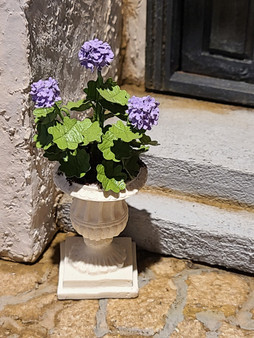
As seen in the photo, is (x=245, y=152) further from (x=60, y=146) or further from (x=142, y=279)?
(x=60, y=146)

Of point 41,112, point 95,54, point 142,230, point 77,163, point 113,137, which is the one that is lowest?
point 142,230

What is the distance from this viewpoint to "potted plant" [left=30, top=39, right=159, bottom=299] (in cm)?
262

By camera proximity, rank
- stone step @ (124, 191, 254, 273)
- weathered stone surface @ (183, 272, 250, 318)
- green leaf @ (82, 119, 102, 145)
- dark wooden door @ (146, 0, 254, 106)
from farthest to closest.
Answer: dark wooden door @ (146, 0, 254, 106), stone step @ (124, 191, 254, 273), weathered stone surface @ (183, 272, 250, 318), green leaf @ (82, 119, 102, 145)

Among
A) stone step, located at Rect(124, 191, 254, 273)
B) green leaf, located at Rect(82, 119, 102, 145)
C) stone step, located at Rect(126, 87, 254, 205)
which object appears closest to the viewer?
green leaf, located at Rect(82, 119, 102, 145)

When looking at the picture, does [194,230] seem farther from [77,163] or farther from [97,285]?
[77,163]

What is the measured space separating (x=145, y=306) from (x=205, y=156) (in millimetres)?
769

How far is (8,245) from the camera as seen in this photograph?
126 inches

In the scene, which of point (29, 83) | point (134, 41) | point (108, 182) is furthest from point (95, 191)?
point (134, 41)

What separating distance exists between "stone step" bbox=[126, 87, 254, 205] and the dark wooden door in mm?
193

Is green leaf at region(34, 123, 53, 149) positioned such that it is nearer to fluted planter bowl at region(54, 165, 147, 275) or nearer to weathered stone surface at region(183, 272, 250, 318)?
fluted planter bowl at region(54, 165, 147, 275)

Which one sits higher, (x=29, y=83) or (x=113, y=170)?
(x=29, y=83)

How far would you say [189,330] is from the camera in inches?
113

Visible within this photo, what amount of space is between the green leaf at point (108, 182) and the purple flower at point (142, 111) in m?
0.25

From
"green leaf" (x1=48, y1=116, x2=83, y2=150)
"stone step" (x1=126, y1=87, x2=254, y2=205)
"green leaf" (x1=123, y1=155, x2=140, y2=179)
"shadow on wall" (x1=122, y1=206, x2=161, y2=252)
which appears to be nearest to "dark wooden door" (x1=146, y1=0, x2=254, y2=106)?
"stone step" (x1=126, y1=87, x2=254, y2=205)
